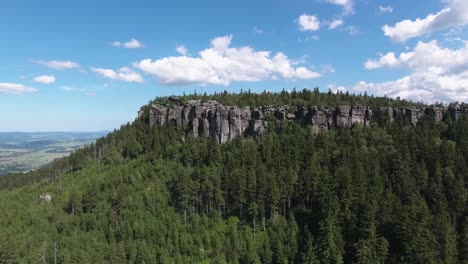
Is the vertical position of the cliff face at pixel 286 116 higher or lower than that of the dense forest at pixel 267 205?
higher

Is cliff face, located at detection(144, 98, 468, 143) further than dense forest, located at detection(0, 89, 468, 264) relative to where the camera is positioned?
Yes

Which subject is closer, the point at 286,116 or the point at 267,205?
the point at 267,205

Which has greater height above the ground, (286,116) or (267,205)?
(286,116)

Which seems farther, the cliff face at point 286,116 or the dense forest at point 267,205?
the cliff face at point 286,116

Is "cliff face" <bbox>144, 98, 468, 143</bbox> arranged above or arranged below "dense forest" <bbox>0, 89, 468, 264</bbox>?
above
